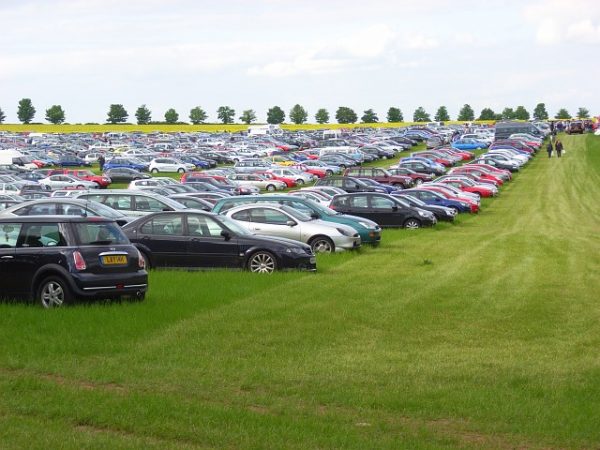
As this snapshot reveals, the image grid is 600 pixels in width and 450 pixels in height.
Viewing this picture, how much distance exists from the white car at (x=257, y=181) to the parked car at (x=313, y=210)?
29595mm

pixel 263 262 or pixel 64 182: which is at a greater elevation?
pixel 263 262

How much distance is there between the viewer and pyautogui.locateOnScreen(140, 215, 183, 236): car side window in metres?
21.1

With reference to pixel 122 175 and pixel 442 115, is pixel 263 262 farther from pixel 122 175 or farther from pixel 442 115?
pixel 442 115

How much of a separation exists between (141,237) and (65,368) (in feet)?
33.5

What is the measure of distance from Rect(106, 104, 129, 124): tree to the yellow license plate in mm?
172055

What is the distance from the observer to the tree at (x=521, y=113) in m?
183

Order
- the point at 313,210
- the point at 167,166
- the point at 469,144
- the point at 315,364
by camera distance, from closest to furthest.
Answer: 1. the point at 315,364
2. the point at 313,210
3. the point at 167,166
4. the point at 469,144

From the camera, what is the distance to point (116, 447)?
7863 mm

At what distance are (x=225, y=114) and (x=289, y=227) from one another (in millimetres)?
A: 169068

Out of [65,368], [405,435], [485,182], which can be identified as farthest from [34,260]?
[485,182]

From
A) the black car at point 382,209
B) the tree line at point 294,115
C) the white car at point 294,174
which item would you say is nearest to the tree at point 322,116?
the tree line at point 294,115

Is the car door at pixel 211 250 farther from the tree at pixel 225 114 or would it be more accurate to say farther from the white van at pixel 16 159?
the tree at pixel 225 114

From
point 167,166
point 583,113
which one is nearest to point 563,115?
point 583,113

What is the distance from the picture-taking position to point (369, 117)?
186 m
